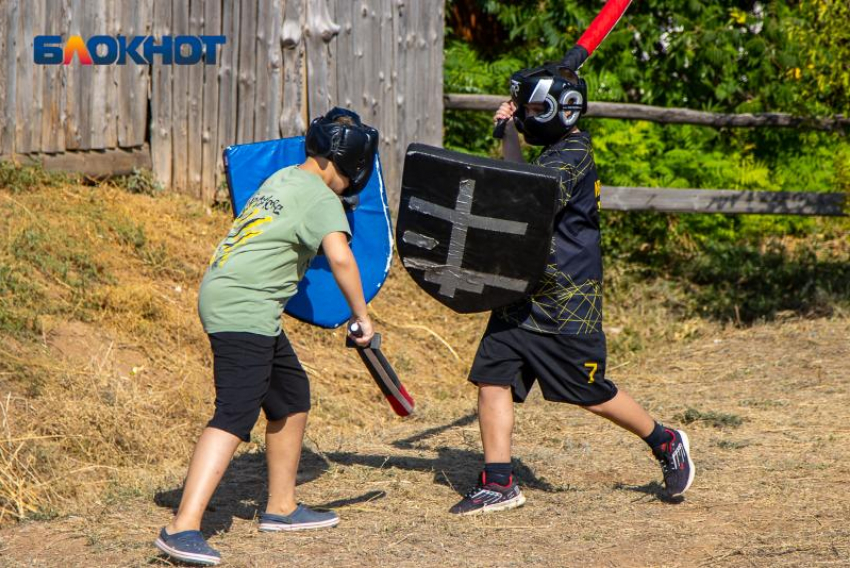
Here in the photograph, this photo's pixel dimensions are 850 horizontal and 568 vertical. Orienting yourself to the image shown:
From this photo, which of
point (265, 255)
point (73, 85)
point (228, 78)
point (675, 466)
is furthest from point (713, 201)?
point (265, 255)

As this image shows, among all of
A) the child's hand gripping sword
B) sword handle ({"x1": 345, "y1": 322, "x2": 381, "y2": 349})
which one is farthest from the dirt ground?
sword handle ({"x1": 345, "y1": 322, "x2": 381, "y2": 349})

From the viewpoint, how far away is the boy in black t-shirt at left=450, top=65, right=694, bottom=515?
5.06 m

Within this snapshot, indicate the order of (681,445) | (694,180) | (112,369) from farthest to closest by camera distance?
(694,180)
(112,369)
(681,445)

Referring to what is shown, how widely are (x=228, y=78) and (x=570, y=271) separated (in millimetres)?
4713

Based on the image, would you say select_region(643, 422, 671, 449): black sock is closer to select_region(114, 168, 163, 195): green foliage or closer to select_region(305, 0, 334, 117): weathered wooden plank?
select_region(305, 0, 334, 117): weathered wooden plank

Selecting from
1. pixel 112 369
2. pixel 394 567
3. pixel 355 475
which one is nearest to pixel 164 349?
pixel 112 369

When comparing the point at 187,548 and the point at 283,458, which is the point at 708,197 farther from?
the point at 187,548

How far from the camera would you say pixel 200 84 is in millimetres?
9125

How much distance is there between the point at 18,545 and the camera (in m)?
4.84

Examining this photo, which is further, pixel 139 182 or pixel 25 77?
pixel 139 182

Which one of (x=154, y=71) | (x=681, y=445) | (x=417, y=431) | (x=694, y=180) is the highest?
(x=154, y=71)

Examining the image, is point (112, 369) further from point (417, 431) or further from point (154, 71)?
point (154, 71)

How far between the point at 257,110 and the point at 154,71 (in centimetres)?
85

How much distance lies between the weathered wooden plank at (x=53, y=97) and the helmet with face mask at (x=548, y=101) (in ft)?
15.4
